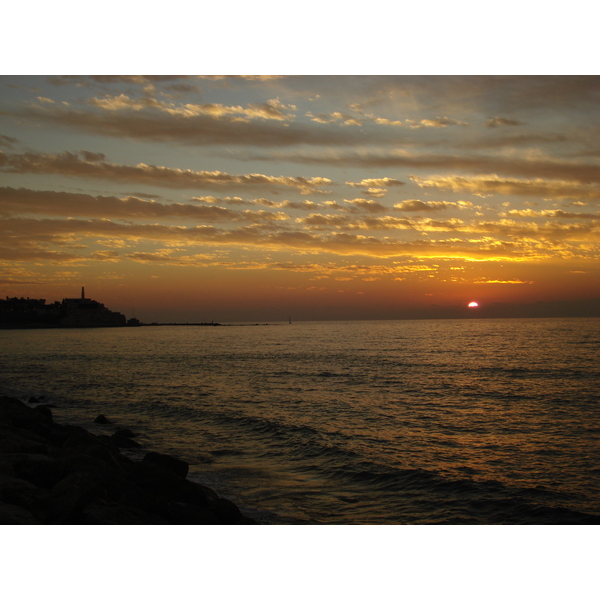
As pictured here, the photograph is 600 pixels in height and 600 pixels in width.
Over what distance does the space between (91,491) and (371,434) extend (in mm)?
12527

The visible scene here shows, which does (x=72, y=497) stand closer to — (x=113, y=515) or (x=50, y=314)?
(x=113, y=515)

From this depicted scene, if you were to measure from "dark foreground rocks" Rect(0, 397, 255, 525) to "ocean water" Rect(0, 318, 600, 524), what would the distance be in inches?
68.9

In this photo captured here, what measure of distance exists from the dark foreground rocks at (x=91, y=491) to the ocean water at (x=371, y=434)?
1750 mm

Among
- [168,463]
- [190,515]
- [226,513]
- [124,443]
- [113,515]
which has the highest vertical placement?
[113,515]

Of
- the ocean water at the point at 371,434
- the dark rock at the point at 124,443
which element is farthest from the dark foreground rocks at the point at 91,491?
the dark rock at the point at 124,443

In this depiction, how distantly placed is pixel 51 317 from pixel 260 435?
189 m

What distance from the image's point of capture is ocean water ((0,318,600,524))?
11602mm

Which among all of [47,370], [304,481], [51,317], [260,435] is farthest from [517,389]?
[51,317]

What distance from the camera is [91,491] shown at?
28.2 feet

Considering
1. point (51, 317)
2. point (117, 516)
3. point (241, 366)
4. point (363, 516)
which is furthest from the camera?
point (51, 317)

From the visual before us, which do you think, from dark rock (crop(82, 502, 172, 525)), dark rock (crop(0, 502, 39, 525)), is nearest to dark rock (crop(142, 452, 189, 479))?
dark rock (crop(82, 502, 172, 525))

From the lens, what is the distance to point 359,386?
108ft

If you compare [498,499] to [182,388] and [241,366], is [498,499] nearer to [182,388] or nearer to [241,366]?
[182,388]

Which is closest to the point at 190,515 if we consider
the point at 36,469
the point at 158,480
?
the point at 158,480
